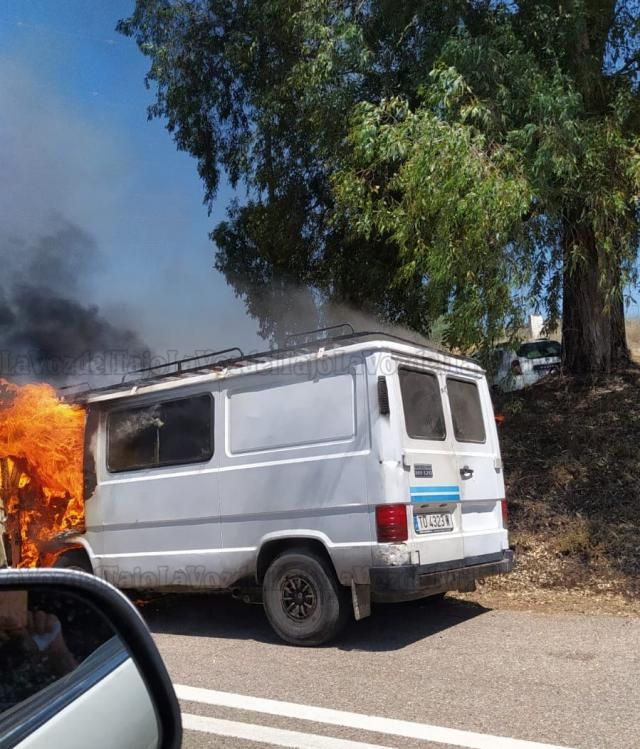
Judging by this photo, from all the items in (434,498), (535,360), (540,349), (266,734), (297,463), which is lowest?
(266,734)

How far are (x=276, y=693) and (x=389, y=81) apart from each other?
8096 millimetres

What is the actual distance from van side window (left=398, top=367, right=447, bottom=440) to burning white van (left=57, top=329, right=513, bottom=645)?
0.6 inches

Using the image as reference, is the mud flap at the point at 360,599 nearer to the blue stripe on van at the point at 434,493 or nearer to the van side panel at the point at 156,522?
the blue stripe on van at the point at 434,493

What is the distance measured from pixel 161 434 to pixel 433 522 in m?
2.56

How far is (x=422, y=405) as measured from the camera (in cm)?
622

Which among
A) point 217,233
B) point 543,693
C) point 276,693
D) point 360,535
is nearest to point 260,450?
point 360,535

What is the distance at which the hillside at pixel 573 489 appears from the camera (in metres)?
7.67

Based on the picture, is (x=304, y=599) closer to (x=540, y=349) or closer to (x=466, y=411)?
(x=466, y=411)

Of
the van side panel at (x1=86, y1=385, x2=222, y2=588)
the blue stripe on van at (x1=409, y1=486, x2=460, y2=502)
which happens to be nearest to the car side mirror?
the blue stripe on van at (x1=409, y1=486, x2=460, y2=502)

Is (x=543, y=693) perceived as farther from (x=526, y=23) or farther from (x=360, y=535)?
(x=526, y=23)

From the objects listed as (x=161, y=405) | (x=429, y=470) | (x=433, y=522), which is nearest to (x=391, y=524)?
(x=433, y=522)

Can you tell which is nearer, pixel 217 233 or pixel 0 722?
pixel 0 722

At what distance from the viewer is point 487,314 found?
855 centimetres

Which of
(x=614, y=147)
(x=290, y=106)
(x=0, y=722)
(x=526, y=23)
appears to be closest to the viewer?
(x=0, y=722)
